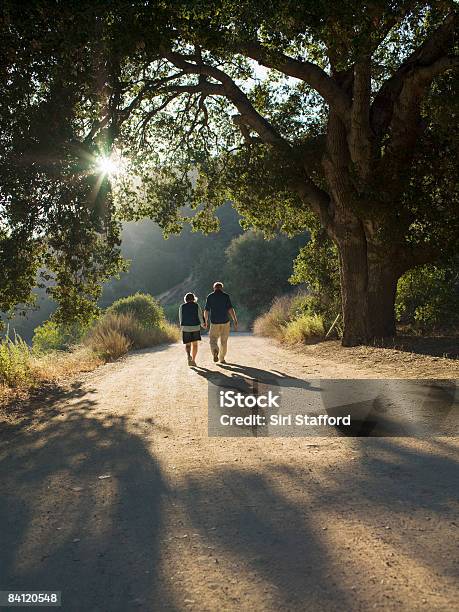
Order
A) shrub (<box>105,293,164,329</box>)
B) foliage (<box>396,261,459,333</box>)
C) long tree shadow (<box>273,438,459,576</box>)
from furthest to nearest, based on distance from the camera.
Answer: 1. shrub (<box>105,293,164,329</box>)
2. foliage (<box>396,261,459,333</box>)
3. long tree shadow (<box>273,438,459,576</box>)

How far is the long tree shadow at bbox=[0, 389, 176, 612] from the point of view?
284 centimetres

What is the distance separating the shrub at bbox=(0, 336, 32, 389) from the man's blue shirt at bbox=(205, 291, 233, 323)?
178 inches

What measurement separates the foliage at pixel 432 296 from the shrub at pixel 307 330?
2.84 metres

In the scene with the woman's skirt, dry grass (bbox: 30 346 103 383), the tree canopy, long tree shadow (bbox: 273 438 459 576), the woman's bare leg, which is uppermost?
the tree canopy

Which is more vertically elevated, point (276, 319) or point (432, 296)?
point (432, 296)

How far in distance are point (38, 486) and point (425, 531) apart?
3.10 metres

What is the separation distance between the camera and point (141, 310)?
27.1 m

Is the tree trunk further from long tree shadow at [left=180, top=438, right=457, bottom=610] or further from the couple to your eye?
long tree shadow at [left=180, top=438, right=457, bottom=610]

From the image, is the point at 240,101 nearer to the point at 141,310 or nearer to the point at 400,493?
the point at 400,493

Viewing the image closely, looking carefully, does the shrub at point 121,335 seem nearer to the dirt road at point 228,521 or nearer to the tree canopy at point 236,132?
the tree canopy at point 236,132

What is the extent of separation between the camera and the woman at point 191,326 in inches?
537

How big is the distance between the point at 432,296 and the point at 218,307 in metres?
7.15

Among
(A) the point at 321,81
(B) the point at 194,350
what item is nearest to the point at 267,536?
(B) the point at 194,350

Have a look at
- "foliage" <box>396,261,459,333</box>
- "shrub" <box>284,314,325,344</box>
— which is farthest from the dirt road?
"shrub" <box>284,314,325,344</box>
